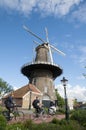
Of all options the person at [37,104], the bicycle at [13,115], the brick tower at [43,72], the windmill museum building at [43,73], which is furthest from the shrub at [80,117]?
the brick tower at [43,72]

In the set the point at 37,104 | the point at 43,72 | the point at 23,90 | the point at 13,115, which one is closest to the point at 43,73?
the point at 43,72

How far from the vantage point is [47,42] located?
50219 millimetres

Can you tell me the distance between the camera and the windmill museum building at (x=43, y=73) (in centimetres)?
4300

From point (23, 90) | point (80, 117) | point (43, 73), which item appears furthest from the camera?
point (43, 73)

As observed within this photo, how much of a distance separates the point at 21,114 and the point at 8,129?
6.62 m

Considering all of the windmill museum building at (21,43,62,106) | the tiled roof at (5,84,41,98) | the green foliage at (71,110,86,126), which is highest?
the windmill museum building at (21,43,62,106)

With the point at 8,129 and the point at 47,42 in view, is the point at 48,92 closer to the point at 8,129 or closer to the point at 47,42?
the point at 47,42

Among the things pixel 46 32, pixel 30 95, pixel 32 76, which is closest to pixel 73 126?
pixel 30 95

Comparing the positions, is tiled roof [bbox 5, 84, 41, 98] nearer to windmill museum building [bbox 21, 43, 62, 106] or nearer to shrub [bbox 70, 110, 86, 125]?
windmill museum building [bbox 21, 43, 62, 106]

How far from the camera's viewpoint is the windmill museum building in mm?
43000

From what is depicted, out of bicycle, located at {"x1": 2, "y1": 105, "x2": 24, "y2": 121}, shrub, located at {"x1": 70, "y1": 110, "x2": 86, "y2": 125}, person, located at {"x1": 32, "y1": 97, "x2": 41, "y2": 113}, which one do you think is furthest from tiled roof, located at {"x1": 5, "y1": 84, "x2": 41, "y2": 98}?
shrub, located at {"x1": 70, "y1": 110, "x2": 86, "y2": 125}

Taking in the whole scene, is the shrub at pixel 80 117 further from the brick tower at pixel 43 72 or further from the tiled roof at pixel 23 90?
the brick tower at pixel 43 72

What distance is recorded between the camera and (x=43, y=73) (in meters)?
44.3

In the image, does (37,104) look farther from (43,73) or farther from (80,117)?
(43,73)
